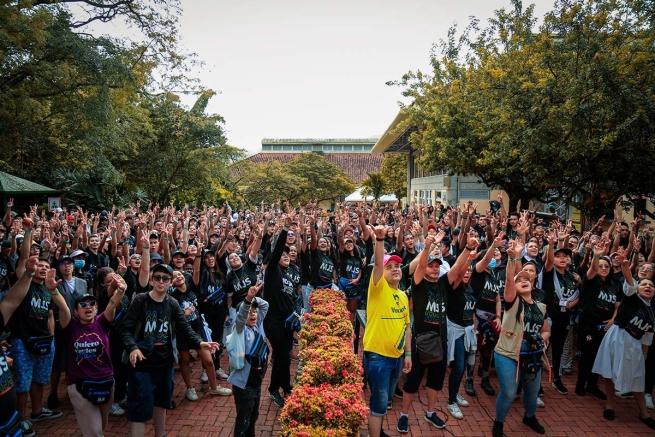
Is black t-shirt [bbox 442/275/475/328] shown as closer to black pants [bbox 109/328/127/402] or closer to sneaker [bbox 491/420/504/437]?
sneaker [bbox 491/420/504/437]

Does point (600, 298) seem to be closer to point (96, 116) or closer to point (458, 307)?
point (458, 307)

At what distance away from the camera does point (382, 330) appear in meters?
4.54

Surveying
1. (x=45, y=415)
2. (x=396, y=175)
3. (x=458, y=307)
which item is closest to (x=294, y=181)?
(x=396, y=175)

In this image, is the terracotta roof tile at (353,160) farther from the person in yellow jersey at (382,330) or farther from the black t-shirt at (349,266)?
the person in yellow jersey at (382,330)

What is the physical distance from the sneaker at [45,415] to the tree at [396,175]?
1317 inches

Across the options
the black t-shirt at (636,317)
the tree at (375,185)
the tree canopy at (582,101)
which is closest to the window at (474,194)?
the tree canopy at (582,101)

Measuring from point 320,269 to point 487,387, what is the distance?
312 centimetres

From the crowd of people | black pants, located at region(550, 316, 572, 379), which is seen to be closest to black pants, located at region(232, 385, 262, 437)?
the crowd of people

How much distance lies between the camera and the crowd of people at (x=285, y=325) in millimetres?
4348

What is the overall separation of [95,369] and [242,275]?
238 centimetres

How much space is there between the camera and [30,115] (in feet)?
42.3

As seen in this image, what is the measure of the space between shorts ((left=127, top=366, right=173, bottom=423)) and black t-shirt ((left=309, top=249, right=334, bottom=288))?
3645mm

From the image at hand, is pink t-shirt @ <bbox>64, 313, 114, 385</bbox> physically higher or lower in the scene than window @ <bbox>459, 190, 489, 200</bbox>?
lower

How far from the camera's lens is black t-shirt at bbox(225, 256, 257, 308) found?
6293mm
